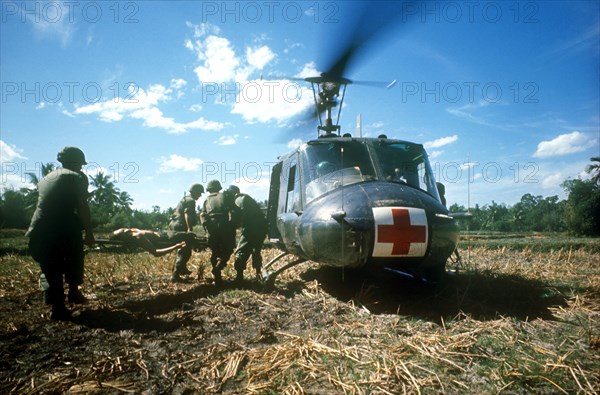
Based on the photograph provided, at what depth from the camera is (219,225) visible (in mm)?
6492

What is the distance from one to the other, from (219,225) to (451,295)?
177 inches

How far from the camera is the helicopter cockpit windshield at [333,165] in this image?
5020 millimetres

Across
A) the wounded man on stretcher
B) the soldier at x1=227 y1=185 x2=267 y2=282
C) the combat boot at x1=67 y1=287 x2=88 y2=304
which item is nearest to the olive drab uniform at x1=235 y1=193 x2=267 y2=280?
the soldier at x1=227 y1=185 x2=267 y2=282

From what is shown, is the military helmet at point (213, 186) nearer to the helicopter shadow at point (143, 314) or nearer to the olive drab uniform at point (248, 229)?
the olive drab uniform at point (248, 229)

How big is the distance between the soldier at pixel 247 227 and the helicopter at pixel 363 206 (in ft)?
1.61

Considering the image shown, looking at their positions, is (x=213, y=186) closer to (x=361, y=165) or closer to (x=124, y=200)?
(x=361, y=165)

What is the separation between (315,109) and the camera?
7.74 meters

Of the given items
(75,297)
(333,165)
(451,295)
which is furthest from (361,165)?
(75,297)

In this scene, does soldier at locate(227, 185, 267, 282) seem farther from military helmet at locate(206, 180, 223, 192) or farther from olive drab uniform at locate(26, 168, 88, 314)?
olive drab uniform at locate(26, 168, 88, 314)

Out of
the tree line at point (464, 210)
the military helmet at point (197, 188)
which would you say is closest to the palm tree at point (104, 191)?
the tree line at point (464, 210)

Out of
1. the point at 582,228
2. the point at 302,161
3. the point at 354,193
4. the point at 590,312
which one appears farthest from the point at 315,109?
the point at 582,228

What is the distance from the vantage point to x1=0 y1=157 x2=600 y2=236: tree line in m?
41.8

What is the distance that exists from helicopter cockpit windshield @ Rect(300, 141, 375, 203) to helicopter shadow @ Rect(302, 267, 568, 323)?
5.77ft

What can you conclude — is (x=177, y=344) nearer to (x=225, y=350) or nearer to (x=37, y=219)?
(x=225, y=350)
